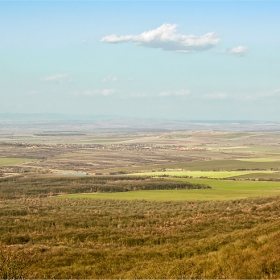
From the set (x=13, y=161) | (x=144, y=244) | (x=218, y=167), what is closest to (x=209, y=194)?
(x=144, y=244)

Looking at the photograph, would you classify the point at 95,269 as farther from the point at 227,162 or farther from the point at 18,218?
the point at 227,162

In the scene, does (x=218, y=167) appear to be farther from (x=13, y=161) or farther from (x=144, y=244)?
(x=144, y=244)

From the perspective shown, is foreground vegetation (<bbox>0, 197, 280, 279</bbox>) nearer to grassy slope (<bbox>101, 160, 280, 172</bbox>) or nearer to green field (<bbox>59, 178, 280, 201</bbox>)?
green field (<bbox>59, 178, 280, 201</bbox>)

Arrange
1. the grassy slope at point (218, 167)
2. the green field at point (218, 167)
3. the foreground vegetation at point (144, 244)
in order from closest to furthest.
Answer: the foreground vegetation at point (144, 244) → the green field at point (218, 167) → the grassy slope at point (218, 167)

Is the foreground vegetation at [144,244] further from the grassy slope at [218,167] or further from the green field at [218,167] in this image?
the grassy slope at [218,167]

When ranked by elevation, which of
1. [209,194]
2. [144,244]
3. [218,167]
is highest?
[144,244]

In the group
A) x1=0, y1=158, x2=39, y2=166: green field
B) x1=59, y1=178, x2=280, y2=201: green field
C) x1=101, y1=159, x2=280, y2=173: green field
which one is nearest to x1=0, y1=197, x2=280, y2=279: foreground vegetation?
x1=59, y1=178, x2=280, y2=201: green field

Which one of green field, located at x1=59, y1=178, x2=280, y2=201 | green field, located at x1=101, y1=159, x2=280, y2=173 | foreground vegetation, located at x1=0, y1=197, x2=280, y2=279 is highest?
foreground vegetation, located at x1=0, y1=197, x2=280, y2=279

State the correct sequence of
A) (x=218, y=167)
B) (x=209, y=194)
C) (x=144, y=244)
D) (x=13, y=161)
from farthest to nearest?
(x=13, y=161)
(x=218, y=167)
(x=209, y=194)
(x=144, y=244)

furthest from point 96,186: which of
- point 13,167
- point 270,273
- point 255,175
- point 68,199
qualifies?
point 270,273

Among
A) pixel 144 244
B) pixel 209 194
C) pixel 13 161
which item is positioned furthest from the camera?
pixel 13 161

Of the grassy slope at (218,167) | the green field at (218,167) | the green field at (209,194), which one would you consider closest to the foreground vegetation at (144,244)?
the green field at (209,194)
